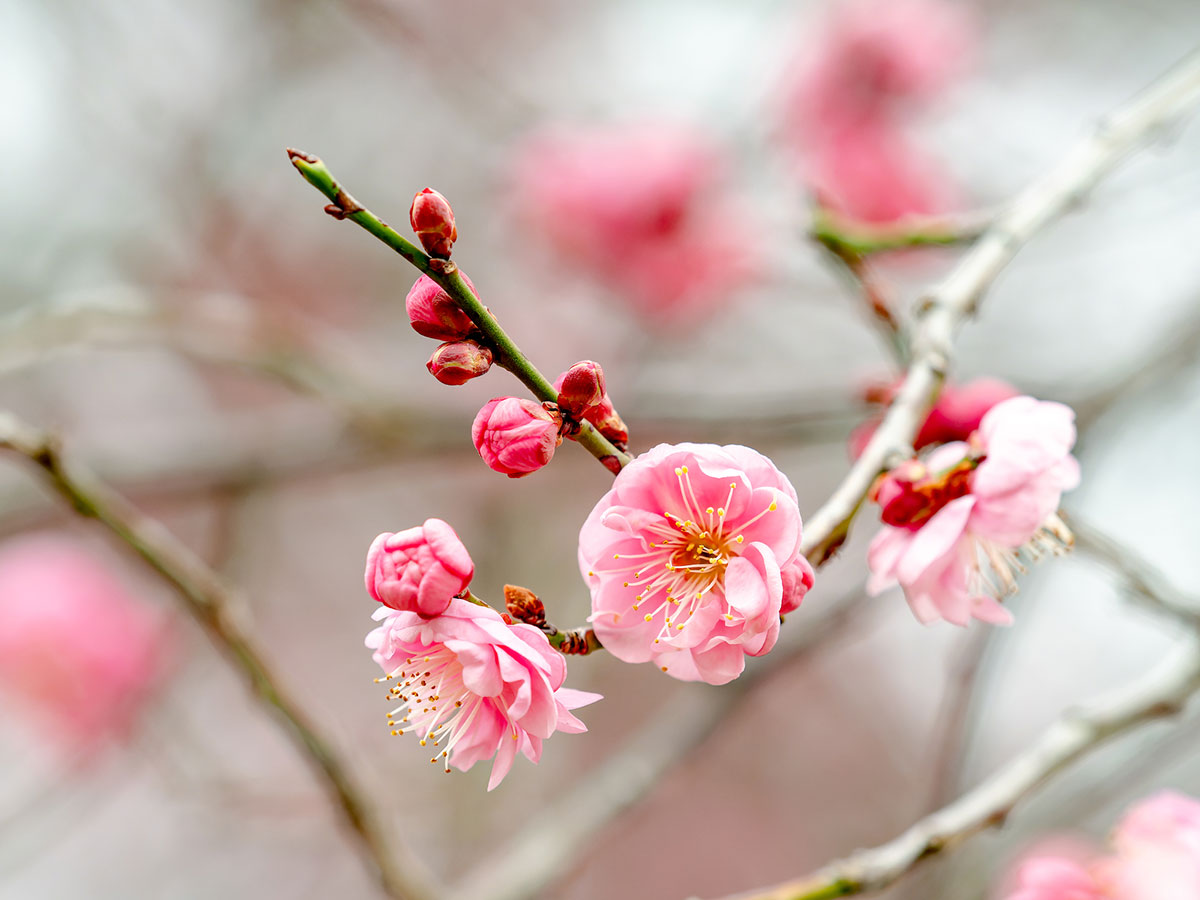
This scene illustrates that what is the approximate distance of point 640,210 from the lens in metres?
2.58

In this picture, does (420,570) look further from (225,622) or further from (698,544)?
(225,622)

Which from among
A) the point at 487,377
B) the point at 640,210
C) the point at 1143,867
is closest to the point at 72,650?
the point at 487,377

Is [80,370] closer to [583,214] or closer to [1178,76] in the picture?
[583,214]

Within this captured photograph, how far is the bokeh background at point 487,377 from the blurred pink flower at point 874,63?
0.06 metres

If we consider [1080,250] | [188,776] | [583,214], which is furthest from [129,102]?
[1080,250]

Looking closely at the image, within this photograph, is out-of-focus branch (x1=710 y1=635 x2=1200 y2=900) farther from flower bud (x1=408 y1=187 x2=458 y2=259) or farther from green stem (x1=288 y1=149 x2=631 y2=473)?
flower bud (x1=408 y1=187 x2=458 y2=259)

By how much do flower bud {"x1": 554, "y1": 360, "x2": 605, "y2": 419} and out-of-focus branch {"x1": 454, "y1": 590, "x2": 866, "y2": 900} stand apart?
39.5 inches

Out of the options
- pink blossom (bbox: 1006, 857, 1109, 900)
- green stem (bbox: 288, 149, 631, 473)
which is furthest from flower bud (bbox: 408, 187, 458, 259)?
pink blossom (bbox: 1006, 857, 1109, 900)

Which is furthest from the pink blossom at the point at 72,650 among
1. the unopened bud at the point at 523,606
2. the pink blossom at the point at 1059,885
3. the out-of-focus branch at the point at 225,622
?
the pink blossom at the point at 1059,885

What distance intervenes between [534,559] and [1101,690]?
75.0 inches

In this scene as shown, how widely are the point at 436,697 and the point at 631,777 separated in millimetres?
962

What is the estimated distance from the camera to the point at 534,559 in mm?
3299

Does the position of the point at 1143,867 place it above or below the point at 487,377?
above

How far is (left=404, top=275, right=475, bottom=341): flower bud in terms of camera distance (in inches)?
25.1
